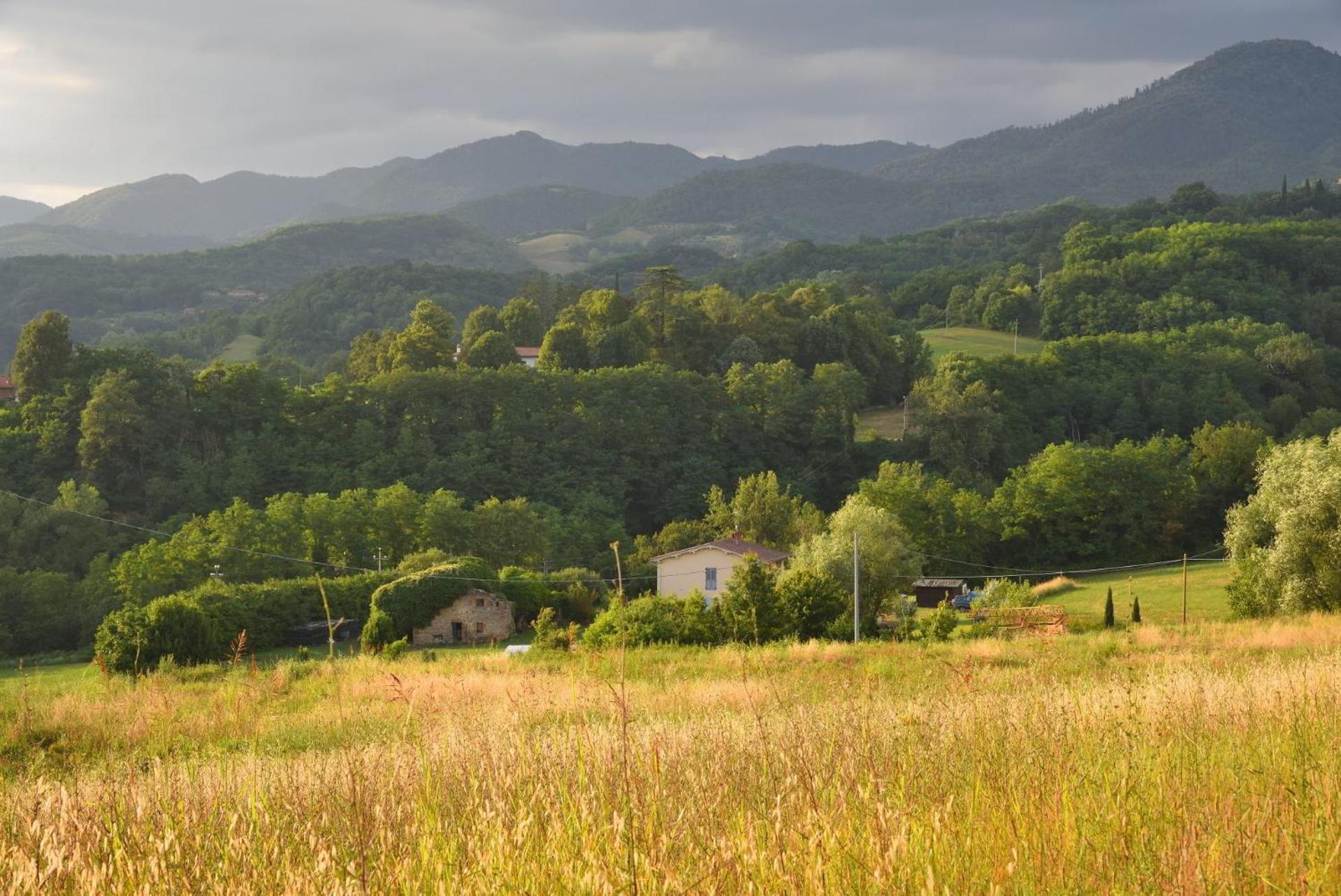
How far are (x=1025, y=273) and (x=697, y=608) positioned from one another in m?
103

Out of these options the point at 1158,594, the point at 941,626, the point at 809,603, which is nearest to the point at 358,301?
the point at 1158,594

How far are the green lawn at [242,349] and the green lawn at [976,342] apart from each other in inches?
2874

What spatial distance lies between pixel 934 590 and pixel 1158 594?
10.2m

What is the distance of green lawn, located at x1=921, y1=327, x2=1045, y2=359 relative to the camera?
324 feet

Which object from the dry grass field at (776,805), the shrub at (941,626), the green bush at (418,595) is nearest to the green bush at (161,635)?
the green bush at (418,595)

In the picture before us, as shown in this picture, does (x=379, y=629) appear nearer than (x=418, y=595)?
Yes

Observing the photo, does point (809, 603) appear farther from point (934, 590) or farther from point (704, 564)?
point (934, 590)

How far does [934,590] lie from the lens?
4962cm

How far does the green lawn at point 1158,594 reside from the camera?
3506 centimetres

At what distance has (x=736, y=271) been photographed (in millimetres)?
161625

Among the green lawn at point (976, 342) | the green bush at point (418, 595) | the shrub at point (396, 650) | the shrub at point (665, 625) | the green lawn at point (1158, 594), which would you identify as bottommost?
the green lawn at point (1158, 594)

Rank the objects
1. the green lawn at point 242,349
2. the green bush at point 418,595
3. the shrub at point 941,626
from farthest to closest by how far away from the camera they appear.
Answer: the green lawn at point 242,349 < the green bush at point 418,595 < the shrub at point 941,626

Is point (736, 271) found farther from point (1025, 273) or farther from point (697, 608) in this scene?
point (697, 608)

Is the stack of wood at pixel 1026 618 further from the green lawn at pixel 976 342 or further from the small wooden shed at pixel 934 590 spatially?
the green lawn at pixel 976 342
